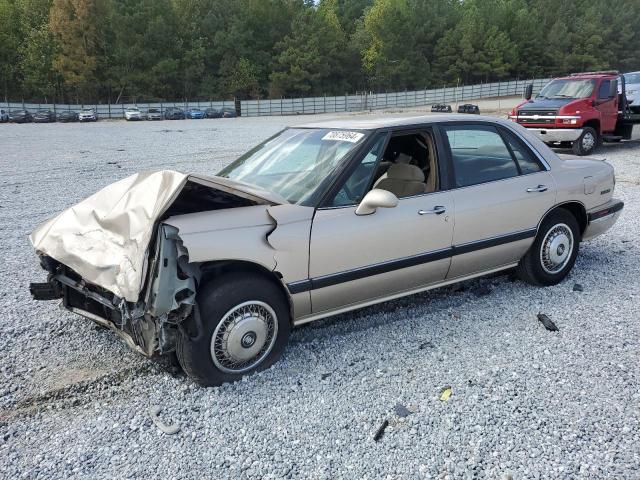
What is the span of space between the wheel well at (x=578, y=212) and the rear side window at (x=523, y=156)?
0.50 m

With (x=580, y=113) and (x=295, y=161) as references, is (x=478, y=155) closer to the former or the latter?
(x=295, y=161)

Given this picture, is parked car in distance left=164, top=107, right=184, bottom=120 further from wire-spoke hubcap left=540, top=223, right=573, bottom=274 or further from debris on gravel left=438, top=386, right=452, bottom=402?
debris on gravel left=438, top=386, right=452, bottom=402

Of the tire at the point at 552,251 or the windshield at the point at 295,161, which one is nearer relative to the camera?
the windshield at the point at 295,161

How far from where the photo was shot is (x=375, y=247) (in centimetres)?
353

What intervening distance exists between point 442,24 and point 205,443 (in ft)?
306

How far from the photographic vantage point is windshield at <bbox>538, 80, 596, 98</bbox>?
44.5 ft

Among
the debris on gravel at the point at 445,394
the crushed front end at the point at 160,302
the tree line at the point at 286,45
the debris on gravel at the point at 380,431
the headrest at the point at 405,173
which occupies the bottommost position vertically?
the debris on gravel at the point at 380,431

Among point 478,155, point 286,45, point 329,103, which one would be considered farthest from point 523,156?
point 286,45

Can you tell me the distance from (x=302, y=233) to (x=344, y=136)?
A: 972 millimetres

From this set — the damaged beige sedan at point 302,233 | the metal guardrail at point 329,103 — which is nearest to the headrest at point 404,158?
the damaged beige sedan at point 302,233

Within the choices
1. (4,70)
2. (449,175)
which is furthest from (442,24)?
(449,175)

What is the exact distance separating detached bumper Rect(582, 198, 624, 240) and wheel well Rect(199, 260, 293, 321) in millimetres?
3145

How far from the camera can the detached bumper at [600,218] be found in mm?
4812

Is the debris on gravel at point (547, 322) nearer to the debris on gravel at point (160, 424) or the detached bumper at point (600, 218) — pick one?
the detached bumper at point (600, 218)
